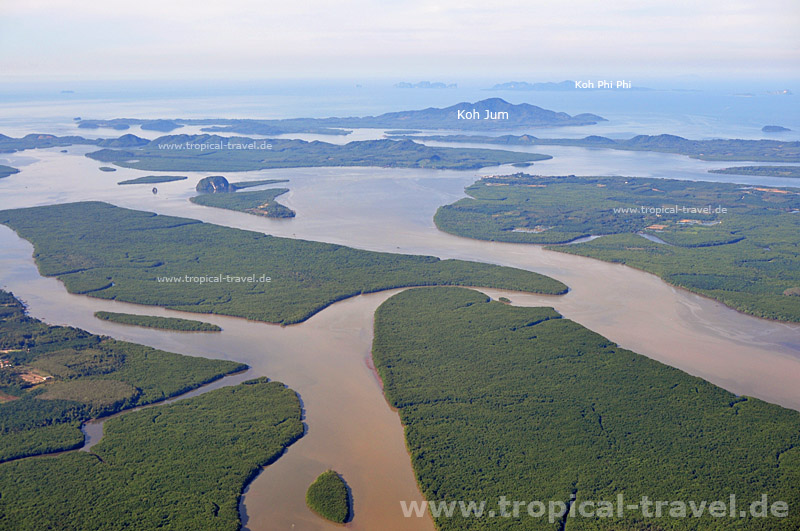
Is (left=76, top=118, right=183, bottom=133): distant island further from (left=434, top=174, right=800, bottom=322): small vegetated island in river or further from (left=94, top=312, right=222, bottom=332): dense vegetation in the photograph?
(left=94, top=312, right=222, bottom=332): dense vegetation

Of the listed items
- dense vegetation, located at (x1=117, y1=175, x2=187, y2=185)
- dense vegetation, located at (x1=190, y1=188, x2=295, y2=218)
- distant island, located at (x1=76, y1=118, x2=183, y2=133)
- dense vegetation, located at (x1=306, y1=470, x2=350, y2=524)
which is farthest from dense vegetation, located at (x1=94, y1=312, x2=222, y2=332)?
distant island, located at (x1=76, y1=118, x2=183, y2=133)

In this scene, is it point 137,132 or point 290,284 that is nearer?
point 290,284

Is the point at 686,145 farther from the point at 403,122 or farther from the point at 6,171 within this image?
the point at 6,171

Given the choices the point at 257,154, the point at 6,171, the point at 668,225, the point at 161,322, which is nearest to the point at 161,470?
the point at 161,322

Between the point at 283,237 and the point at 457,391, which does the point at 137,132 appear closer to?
the point at 283,237

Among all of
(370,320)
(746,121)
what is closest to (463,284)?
A: (370,320)

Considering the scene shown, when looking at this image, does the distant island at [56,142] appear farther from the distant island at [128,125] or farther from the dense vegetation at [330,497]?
the dense vegetation at [330,497]

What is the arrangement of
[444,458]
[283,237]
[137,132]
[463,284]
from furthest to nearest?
[137,132]
[283,237]
[463,284]
[444,458]
